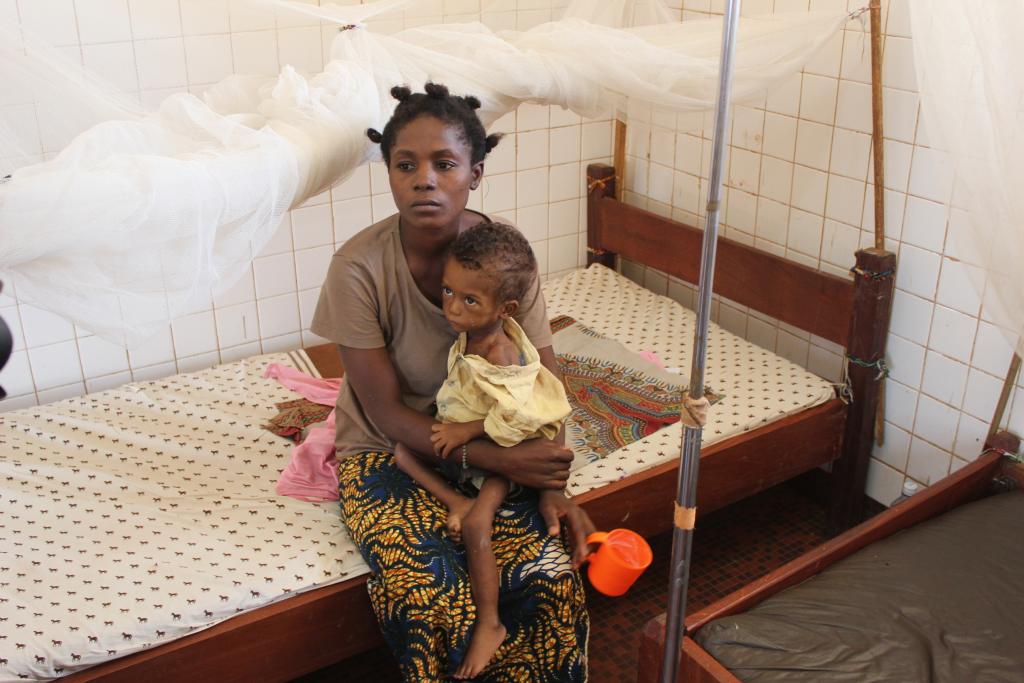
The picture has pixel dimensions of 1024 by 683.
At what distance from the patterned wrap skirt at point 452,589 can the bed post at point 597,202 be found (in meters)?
1.56

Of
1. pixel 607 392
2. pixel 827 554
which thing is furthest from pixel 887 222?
pixel 827 554

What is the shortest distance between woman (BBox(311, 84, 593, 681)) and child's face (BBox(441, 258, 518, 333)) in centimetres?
11

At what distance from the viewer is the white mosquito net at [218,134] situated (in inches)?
56.2

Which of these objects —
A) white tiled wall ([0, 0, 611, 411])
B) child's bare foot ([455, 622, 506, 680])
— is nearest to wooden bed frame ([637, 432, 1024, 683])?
child's bare foot ([455, 622, 506, 680])

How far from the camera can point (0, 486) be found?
2.07 metres

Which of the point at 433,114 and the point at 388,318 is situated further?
the point at 388,318

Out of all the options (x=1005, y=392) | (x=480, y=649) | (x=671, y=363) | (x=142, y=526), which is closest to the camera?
(x=480, y=649)

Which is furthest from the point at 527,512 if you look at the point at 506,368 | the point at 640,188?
Answer: the point at 640,188

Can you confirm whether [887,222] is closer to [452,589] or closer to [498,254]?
[498,254]

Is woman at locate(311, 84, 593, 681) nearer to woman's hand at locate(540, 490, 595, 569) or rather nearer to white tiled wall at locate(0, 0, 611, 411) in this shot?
woman's hand at locate(540, 490, 595, 569)

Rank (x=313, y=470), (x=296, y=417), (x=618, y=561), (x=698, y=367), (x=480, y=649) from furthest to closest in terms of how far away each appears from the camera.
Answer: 1. (x=296, y=417)
2. (x=313, y=470)
3. (x=480, y=649)
4. (x=618, y=561)
5. (x=698, y=367)

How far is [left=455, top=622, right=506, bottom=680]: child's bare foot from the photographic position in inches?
65.4

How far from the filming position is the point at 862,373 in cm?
248

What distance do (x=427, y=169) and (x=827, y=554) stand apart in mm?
1101
